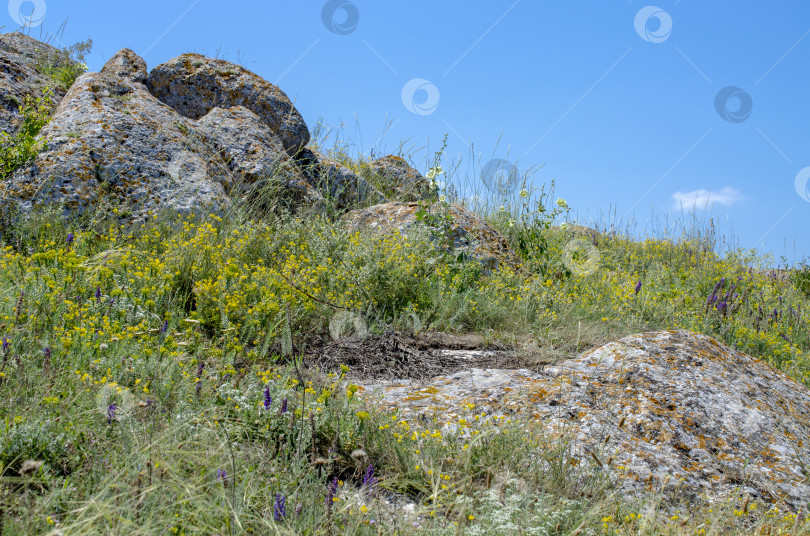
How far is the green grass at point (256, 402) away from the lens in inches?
76.1

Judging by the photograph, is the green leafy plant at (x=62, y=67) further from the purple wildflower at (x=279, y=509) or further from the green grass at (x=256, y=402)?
the purple wildflower at (x=279, y=509)

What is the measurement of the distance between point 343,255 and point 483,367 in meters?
2.39

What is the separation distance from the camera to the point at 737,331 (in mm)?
6051

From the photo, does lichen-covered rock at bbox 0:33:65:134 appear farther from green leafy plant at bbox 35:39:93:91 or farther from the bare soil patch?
the bare soil patch

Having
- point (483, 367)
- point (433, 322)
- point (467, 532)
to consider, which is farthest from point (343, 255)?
point (467, 532)

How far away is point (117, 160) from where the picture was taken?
6.25m

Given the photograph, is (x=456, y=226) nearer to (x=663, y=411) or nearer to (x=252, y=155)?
(x=252, y=155)

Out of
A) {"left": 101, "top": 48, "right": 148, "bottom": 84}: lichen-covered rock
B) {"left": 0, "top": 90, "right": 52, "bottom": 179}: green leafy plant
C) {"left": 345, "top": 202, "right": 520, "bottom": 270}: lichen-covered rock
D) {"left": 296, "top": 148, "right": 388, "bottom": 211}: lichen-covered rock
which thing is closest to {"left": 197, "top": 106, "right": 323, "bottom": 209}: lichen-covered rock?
{"left": 296, "top": 148, "right": 388, "bottom": 211}: lichen-covered rock

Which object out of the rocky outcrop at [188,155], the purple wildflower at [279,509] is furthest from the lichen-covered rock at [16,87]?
the purple wildflower at [279,509]

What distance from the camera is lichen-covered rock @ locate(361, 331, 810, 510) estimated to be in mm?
2820

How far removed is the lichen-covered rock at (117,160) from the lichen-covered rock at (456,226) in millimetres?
1999

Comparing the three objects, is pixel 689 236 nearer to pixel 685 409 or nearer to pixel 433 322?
pixel 433 322

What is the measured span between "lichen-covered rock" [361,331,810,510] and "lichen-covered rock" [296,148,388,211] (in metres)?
5.24

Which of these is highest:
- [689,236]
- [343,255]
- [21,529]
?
[689,236]
